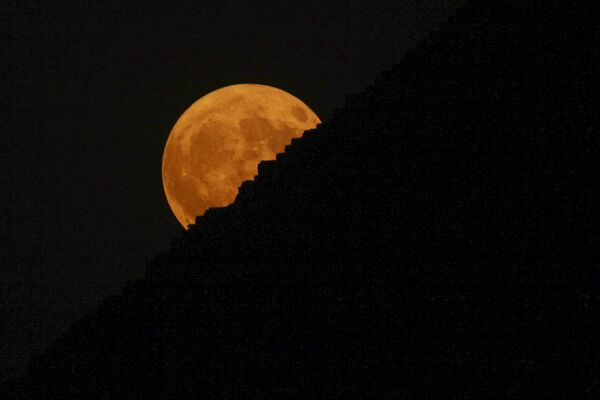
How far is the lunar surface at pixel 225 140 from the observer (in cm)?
1127

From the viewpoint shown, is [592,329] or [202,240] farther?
[202,240]

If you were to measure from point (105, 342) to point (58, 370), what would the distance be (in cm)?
55

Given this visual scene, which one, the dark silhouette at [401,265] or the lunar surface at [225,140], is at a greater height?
the lunar surface at [225,140]

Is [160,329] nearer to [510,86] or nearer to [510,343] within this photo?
[510,343]

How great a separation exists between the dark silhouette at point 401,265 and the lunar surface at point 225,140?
3.58 meters

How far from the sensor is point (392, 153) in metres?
7.22

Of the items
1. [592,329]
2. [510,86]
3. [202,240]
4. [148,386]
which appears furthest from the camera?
[510,86]

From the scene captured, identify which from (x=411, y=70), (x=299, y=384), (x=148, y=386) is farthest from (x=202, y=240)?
(x=411, y=70)

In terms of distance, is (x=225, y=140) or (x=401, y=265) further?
Result: (x=225, y=140)

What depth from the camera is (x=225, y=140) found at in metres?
11.4

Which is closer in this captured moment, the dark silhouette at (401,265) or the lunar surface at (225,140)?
the dark silhouette at (401,265)

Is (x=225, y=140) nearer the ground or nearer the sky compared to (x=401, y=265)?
nearer the sky

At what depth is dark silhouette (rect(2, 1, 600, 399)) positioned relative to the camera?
5043 mm

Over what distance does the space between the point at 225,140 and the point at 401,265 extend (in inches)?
247
